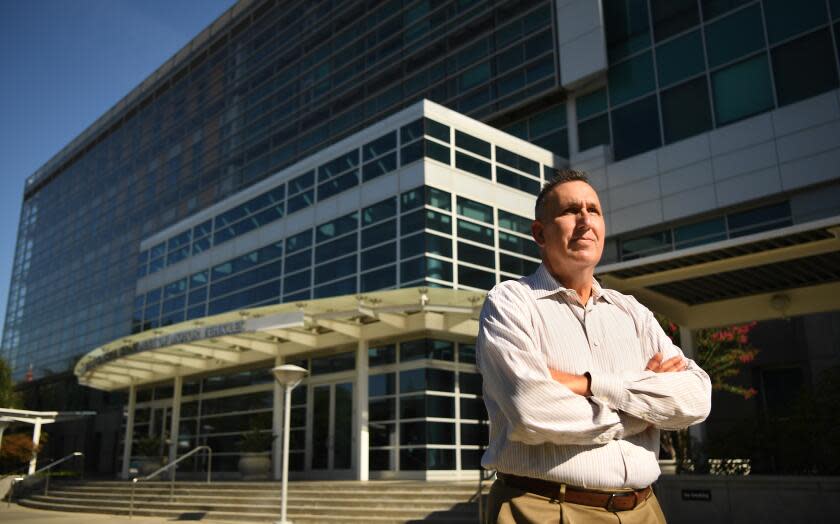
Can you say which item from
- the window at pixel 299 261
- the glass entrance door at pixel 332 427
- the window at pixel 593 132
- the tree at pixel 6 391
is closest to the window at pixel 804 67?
the window at pixel 593 132

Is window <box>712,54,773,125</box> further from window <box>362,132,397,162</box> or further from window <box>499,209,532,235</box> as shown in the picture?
window <box>362,132,397,162</box>

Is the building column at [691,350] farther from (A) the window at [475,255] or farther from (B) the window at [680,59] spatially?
(B) the window at [680,59]

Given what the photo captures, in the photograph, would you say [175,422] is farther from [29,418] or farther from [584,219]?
[584,219]

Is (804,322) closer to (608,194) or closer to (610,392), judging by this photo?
(608,194)

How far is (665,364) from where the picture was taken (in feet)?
7.88

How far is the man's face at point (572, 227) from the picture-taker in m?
2.45

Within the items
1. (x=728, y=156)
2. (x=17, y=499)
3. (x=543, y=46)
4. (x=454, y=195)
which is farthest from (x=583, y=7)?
(x=17, y=499)

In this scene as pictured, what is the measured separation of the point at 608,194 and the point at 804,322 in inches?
262

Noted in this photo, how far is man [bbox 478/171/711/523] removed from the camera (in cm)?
214

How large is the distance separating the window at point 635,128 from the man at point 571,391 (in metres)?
20.5

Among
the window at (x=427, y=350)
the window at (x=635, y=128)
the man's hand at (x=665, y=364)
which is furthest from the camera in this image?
the window at (x=635, y=128)

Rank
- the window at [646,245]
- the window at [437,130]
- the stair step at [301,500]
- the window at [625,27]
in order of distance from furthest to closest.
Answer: the window at [625,27]
the window at [646,245]
the window at [437,130]
the stair step at [301,500]

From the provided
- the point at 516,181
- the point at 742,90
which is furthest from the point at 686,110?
the point at 516,181

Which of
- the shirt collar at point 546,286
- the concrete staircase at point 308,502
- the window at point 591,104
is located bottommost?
the concrete staircase at point 308,502
